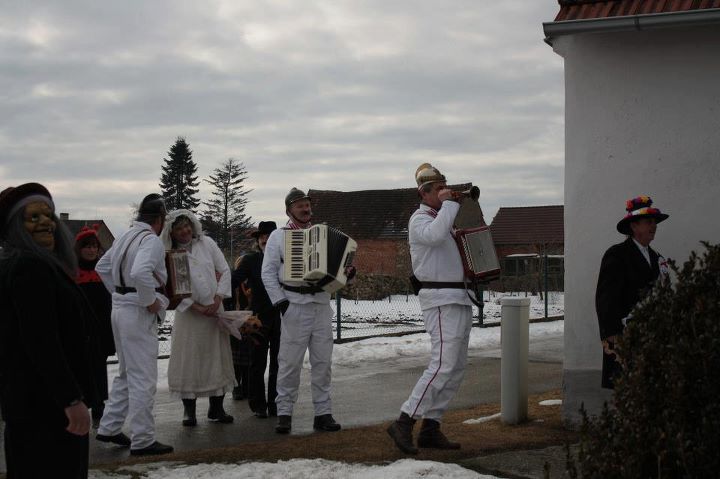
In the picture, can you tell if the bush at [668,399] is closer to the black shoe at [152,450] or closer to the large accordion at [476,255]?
the large accordion at [476,255]

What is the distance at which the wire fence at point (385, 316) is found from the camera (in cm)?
1862

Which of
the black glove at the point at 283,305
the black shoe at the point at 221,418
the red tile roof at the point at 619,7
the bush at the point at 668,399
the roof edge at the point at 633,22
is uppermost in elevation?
the red tile roof at the point at 619,7

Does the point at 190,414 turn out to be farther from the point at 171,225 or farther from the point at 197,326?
the point at 171,225

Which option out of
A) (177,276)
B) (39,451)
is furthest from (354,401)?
(39,451)

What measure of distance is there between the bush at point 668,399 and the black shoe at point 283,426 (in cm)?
519

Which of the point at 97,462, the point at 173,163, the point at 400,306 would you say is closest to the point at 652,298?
Result: the point at 97,462

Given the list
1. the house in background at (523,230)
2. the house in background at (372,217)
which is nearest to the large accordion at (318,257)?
the house in background at (372,217)

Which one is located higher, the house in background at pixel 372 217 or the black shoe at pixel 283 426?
the house in background at pixel 372 217

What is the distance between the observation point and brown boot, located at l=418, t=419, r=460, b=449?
705 cm

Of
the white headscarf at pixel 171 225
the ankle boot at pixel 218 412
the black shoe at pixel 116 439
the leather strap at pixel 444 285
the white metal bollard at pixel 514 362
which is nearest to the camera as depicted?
the leather strap at pixel 444 285

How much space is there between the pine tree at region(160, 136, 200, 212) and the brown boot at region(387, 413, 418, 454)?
77.2 meters

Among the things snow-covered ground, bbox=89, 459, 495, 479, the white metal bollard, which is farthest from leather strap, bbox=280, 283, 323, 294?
snow-covered ground, bbox=89, 459, 495, 479

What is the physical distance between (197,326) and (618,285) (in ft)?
13.3

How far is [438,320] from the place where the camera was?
7117mm
